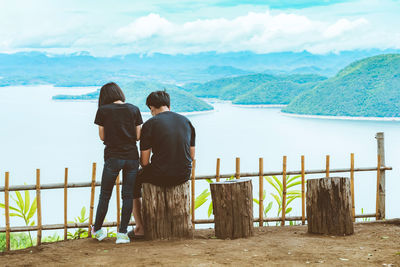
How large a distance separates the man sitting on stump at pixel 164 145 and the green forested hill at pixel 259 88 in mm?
64070

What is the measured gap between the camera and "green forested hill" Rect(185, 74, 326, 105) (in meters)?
67.9

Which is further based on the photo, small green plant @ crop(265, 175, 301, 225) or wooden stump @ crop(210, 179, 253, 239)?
small green plant @ crop(265, 175, 301, 225)

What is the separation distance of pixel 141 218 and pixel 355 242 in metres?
1.77

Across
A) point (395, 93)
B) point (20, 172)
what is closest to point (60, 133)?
point (20, 172)

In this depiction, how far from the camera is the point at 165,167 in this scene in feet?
11.9

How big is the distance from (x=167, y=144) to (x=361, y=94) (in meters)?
60.9

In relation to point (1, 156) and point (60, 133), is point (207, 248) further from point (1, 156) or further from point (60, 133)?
point (60, 133)

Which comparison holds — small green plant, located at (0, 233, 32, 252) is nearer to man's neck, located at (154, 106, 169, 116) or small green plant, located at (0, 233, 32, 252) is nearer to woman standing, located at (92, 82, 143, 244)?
woman standing, located at (92, 82, 143, 244)

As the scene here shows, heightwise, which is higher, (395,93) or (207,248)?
(395,93)

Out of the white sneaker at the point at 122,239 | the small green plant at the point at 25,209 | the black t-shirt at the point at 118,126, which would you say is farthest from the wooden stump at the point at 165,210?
the small green plant at the point at 25,209

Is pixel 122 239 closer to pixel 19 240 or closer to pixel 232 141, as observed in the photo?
pixel 19 240

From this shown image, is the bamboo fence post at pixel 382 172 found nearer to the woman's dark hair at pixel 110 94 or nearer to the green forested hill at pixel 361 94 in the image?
the woman's dark hair at pixel 110 94

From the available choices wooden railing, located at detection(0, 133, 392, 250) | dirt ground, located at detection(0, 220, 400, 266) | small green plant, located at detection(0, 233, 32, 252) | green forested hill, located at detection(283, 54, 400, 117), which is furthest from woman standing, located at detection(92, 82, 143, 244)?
green forested hill, located at detection(283, 54, 400, 117)

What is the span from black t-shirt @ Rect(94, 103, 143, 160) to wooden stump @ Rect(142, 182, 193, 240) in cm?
38
